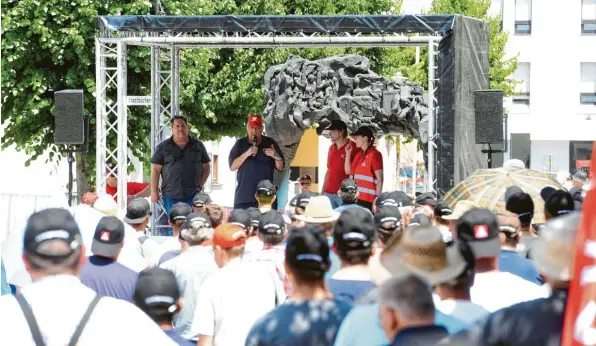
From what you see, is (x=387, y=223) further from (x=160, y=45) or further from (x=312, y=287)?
(x=160, y=45)

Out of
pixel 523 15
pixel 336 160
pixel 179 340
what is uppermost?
pixel 523 15

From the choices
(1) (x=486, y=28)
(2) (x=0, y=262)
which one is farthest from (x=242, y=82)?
(2) (x=0, y=262)

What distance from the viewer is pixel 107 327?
12.4 ft

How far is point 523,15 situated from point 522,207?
3815cm

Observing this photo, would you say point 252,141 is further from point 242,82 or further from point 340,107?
point 242,82

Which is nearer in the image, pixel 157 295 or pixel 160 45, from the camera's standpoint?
pixel 157 295

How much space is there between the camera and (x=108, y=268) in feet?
19.8

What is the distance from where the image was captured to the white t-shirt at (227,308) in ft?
17.6

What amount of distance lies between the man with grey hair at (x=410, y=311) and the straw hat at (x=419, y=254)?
15.5 inches

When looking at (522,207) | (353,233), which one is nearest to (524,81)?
(522,207)

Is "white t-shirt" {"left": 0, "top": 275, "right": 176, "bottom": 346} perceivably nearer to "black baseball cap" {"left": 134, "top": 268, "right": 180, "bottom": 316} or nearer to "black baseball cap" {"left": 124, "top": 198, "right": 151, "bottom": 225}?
"black baseball cap" {"left": 134, "top": 268, "right": 180, "bottom": 316}

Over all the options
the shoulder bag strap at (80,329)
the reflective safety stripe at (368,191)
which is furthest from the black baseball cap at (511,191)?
the reflective safety stripe at (368,191)

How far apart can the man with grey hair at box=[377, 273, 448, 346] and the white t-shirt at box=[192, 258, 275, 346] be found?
74.8 inches

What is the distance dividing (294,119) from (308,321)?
15062 mm
